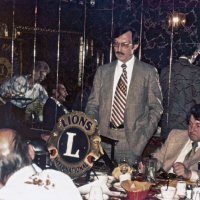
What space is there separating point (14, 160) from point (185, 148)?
2.22 metres

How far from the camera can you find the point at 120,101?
406cm

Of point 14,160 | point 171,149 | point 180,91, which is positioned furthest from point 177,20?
point 14,160

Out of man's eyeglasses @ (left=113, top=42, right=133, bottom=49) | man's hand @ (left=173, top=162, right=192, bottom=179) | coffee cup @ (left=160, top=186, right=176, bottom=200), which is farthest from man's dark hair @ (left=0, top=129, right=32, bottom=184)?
man's eyeglasses @ (left=113, top=42, right=133, bottom=49)

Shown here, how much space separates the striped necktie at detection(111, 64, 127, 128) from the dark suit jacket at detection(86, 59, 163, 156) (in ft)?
0.14

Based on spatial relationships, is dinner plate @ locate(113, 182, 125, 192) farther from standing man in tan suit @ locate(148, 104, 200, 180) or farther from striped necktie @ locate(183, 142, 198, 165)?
striped necktie @ locate(183, 142, 198, 165)

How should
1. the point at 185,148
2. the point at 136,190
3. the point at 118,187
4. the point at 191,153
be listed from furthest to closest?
the point at 185,148 < the point at 191,153 < the point at 118,187 < the point at 136,190

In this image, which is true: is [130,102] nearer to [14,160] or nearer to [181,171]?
[181,171]

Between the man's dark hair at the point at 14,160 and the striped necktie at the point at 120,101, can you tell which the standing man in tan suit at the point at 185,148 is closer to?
the striped necktie at the point at 120,101

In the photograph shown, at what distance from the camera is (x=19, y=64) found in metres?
8.34

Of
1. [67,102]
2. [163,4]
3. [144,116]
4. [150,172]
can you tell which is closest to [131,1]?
[163,4]

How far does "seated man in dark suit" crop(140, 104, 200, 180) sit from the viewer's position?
3.57 m

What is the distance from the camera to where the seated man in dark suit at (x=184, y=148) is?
11.7 feet

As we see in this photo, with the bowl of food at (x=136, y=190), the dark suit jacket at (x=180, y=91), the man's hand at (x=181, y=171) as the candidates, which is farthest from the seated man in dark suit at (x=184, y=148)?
the dark suit jacket at (x=180, y=91)

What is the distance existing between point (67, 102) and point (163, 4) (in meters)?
2.42
